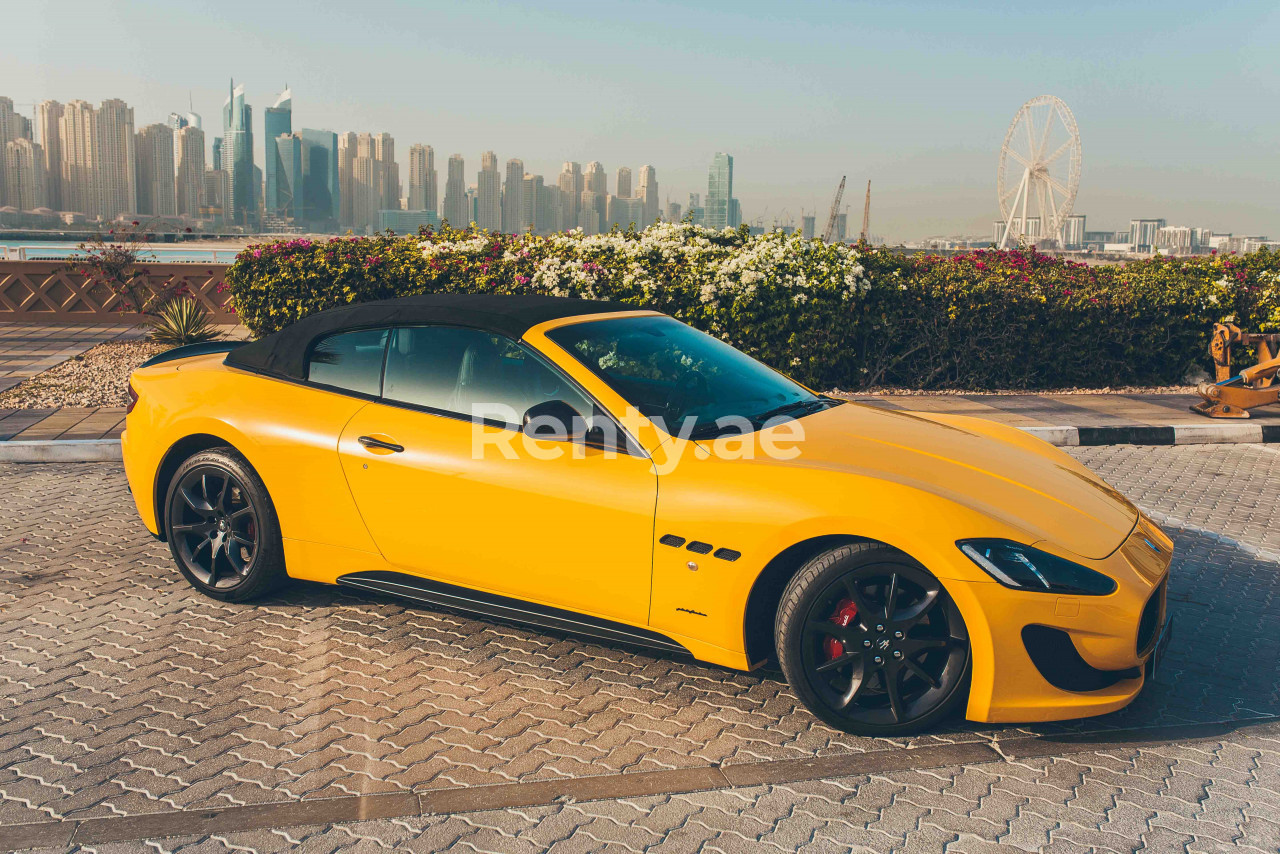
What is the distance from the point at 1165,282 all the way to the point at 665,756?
1216 centimetres

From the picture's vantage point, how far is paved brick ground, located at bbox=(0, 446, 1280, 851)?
2.73m

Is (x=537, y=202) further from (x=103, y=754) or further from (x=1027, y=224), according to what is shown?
(x=103, y=754)

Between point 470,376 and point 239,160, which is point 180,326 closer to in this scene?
point 470,376

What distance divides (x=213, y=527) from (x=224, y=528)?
0.07 m

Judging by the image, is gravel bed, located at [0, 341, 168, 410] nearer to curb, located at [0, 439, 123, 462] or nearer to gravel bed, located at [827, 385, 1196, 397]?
curb, located at [0, 439, 123, 462]

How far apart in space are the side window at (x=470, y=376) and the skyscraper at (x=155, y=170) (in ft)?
427

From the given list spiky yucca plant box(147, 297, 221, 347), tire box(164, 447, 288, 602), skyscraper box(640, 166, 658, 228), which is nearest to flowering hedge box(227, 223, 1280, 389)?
spiky yucca plant box(147, 297, 221, 347)

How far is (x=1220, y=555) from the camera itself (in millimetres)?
5449

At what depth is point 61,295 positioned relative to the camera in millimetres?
18312

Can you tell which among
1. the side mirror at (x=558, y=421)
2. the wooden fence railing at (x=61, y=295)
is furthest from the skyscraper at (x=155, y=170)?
the side mirror at (x=558, y=421)

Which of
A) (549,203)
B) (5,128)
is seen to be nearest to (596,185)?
(549,203)

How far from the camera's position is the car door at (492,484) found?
136 inches

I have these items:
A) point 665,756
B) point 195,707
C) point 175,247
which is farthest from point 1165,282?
point 175,247

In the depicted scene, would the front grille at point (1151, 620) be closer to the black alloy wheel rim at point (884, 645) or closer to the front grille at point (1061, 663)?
the front grille at point (1061, 663)
